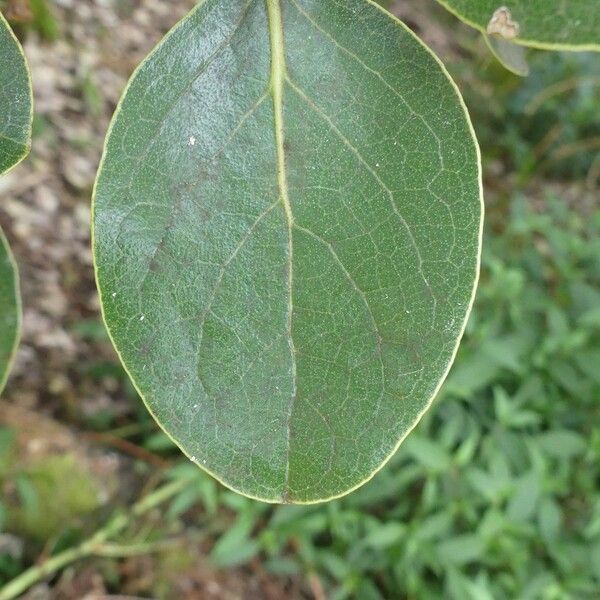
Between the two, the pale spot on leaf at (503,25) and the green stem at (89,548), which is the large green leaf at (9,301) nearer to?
the pale spot on leaf at (503,25)

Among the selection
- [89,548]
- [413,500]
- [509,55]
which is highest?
[509,55]

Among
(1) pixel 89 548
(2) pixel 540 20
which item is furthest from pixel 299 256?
(1) pixel 89 548

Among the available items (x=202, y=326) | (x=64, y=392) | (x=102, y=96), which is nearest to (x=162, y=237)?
(x=202, y=326)

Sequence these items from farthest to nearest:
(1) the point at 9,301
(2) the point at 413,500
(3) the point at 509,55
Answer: (2) the point at 413,500 < (1) the point at 9,301 < (3) the point at 509,55

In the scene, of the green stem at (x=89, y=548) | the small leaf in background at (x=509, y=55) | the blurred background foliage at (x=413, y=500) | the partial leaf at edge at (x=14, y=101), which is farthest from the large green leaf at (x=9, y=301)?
the green stem at (x=89, y=548)

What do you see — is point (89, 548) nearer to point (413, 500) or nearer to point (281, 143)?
point (413, 500)

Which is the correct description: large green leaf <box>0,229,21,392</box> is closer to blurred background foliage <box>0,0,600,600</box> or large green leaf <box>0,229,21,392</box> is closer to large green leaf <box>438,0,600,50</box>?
large green leaf <box>438,0,600,50</box>

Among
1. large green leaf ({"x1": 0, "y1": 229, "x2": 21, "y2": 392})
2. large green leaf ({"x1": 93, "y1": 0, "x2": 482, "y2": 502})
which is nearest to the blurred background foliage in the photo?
large green leaf ({"x1": 0, "y1": 229, "x2": 21, "y2": 392})
